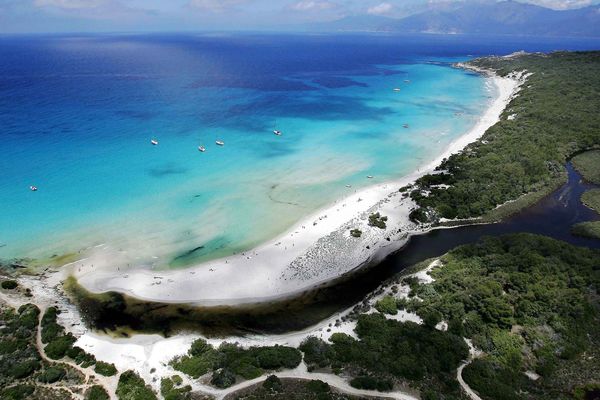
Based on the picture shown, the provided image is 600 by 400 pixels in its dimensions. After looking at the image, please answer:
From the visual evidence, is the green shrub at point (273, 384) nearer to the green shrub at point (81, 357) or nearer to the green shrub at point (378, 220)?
the green shrub at point (81, 357)

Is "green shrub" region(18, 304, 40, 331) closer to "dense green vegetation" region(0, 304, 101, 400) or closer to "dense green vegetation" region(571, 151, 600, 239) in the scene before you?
"dense green vegetation" region(0, 304, 101, 400)

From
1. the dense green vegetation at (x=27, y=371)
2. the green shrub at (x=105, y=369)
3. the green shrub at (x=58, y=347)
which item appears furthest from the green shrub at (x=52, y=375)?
the green shrub at (x=105, y=369)

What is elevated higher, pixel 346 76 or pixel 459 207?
pixel 346 76

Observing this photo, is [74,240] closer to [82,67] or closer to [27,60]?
[82,67]

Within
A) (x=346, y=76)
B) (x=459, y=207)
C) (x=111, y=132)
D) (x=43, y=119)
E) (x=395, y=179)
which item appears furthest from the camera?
(x=346, y=76)

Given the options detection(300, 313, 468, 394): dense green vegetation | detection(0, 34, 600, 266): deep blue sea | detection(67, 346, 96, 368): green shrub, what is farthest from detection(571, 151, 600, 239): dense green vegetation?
detection(67, 346, 96, 368): green shrub


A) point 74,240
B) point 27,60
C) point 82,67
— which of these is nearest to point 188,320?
point 74,240
